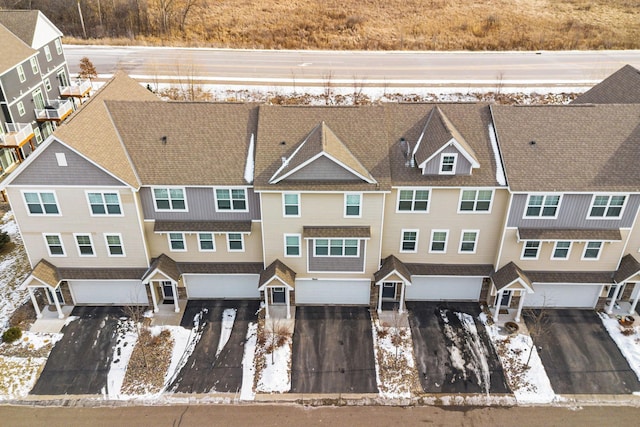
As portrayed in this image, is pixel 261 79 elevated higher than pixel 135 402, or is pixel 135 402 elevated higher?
pixel 261 79

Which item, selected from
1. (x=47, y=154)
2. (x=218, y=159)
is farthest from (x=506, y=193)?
(x=47, y=154)

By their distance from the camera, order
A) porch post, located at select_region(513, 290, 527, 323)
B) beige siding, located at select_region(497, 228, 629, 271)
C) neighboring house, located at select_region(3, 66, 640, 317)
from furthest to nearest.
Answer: porch post, located at select_region(513, 290, 527, 323) < beige siding, located at select_region(497, 228, 629, 271) < neighboring house, located at select_region(3, 66, 640, 317)

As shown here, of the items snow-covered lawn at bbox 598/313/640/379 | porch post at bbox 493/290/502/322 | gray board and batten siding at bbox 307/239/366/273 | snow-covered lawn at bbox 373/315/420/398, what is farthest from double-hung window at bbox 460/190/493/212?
snow-covered lawn at bbox 598/313/640/379

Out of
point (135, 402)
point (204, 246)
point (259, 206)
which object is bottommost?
point (135, 402)

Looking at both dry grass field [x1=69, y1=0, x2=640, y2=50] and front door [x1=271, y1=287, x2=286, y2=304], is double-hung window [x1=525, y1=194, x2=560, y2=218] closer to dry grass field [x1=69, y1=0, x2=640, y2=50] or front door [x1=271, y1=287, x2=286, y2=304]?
front door [x1=271, y1=287, x2=286, y2=304]

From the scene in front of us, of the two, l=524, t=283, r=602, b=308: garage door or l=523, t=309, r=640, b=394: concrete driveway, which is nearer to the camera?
l=523, t=309, r=640, b=394: concrete driveway

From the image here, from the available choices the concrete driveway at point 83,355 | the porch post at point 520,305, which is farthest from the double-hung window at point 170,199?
the porch post at point 520,305

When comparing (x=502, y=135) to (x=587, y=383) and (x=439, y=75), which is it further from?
(x=439, y=75)
